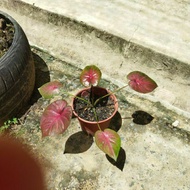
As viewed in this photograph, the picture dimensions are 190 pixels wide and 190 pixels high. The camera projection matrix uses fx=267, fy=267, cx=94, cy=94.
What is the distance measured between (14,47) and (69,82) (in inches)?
30.7

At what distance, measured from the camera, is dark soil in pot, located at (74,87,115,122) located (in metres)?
2.30

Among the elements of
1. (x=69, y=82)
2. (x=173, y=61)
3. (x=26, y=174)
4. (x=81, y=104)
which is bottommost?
(x=26, y=174)

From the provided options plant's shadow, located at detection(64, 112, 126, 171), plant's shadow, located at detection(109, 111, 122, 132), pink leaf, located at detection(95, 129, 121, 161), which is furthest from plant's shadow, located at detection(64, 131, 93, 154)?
pink leaf, located at detection(95, 129, 121, 161)

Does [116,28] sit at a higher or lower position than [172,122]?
higher

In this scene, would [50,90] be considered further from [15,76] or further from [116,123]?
[116,123]

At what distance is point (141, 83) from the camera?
2102mm

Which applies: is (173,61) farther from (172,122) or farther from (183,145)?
(183,145)

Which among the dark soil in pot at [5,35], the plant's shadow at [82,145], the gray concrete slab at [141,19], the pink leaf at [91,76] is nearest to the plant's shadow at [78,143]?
the plant's shadow at [82,145]

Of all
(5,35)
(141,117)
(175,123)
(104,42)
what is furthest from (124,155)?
(5,35)

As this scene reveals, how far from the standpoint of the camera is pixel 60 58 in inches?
123

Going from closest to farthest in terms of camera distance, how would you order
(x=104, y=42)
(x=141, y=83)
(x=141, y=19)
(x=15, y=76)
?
(x=141, y=83)
(x=15, y=76)
(x=104, y=42)
(x=141, y=19)

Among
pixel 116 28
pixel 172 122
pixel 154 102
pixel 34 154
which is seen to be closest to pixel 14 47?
pixel 34 154

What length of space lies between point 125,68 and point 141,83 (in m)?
0.85

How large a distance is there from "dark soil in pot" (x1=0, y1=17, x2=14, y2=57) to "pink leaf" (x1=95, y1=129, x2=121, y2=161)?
1209 millimetres
